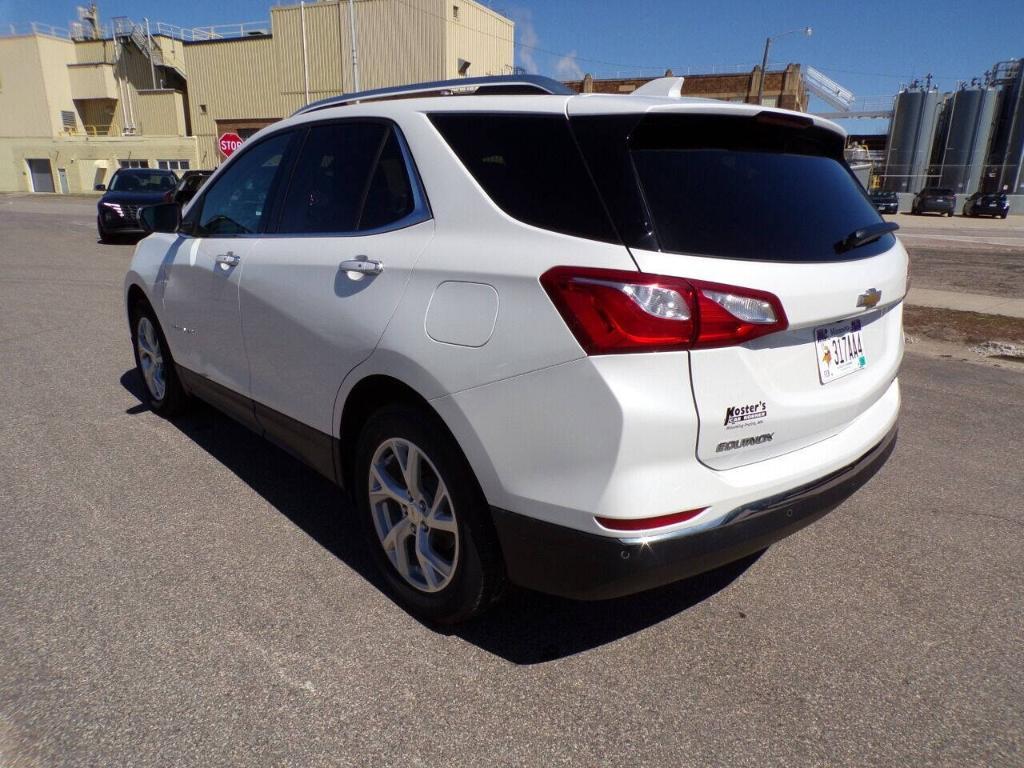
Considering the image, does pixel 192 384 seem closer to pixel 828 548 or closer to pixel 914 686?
pixel 828 548

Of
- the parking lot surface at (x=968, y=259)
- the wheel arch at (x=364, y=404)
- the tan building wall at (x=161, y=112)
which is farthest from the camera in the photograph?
the tan building wall at (x=161, y=112)

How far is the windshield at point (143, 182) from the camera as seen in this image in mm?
17984

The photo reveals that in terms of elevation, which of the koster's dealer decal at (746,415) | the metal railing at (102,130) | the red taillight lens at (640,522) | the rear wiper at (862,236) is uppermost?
the metal railing at (102,130)

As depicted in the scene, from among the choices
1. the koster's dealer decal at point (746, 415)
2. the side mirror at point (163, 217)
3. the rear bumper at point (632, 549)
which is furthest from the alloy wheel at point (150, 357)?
the koster's dealer decal at point (746, 415)

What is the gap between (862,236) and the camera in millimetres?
2539

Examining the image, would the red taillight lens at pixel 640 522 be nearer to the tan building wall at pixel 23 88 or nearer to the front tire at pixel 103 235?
the front tire at pixel 103 235

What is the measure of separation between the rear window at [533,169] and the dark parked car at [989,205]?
44.6 m

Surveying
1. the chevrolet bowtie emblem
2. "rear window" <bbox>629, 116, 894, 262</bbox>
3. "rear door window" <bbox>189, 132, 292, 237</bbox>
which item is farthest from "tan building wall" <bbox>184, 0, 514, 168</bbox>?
the chevrolet bowtie emblem

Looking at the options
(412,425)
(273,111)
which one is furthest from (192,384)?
(273,111)

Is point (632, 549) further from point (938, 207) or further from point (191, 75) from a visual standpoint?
point (191, 75)

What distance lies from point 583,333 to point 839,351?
0.99m

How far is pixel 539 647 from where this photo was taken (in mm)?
2590

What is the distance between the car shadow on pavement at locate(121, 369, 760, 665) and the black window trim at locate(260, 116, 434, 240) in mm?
1333

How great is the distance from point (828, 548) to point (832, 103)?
68.9m
